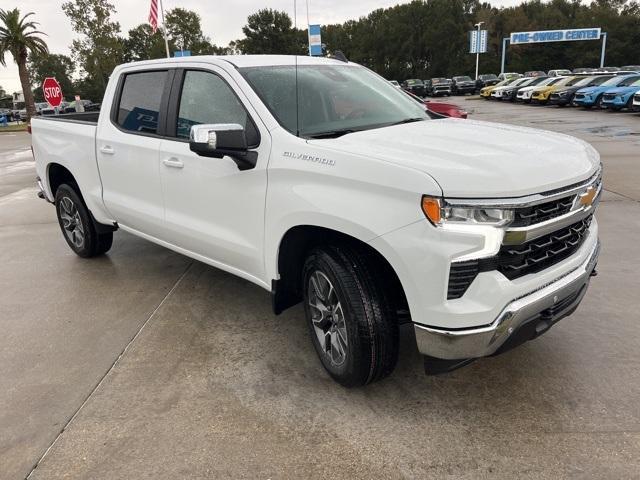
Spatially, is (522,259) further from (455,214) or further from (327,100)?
(327,100)

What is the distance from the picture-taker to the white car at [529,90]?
101 ft

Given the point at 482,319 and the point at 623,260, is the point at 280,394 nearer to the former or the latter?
the point at 482,319

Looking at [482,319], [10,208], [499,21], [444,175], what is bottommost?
[10,208]

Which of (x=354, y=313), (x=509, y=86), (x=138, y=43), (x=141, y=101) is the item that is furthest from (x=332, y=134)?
(x=138, y=43)

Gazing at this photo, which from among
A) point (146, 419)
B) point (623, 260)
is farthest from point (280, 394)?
point (623, 260)

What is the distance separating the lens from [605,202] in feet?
23.8

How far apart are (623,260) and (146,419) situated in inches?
170

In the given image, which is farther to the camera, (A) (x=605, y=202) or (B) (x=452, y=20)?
(B) (x=452, y=20)

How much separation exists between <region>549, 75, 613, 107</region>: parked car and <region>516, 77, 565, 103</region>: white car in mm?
2342

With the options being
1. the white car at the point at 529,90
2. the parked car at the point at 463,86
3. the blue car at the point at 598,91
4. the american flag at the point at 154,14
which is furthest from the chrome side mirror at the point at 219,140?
the parked car at the point at 463,86

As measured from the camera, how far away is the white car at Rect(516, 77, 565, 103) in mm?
30703

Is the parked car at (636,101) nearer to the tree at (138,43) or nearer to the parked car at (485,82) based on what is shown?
the parked car at (485,82)

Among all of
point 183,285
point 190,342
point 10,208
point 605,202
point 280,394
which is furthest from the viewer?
point 10,208

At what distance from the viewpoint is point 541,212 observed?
8.05 feet
